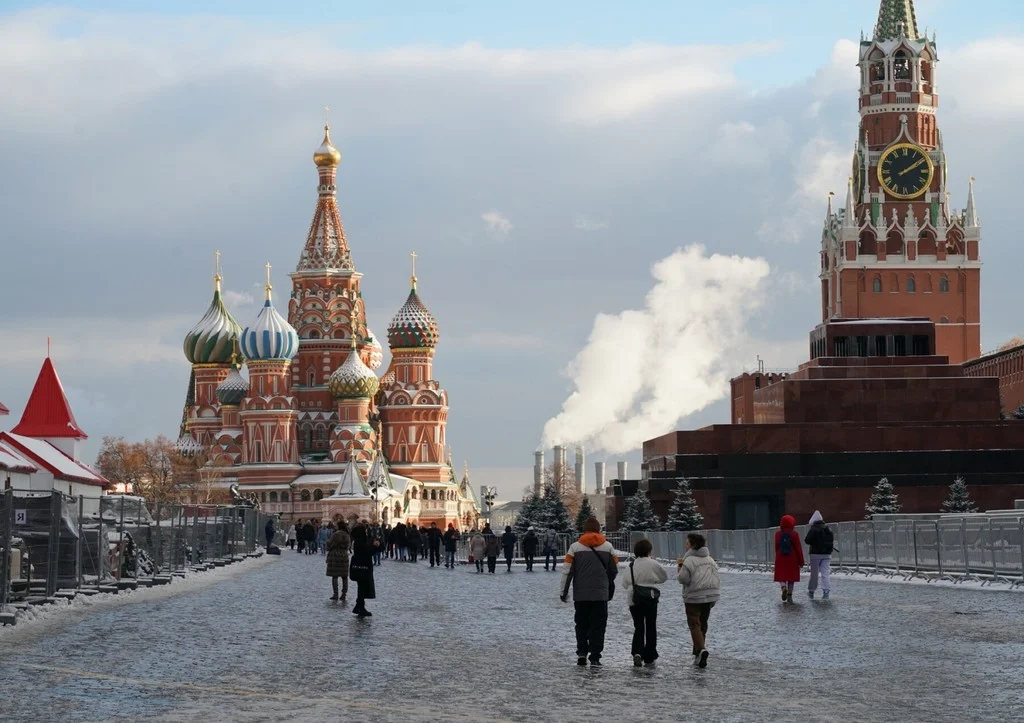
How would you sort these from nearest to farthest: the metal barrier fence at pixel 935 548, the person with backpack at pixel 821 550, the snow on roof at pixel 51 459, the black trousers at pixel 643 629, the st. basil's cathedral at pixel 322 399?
the black trousers at pixel 643 629 < the person with backpack at pixel 821 550 < the metal barrier fence at pixel 935 548 < the snow on roof at pixel 51 459 < the st. basil's cathedral at pixel 322 399

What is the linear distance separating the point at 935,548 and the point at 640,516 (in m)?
38.5

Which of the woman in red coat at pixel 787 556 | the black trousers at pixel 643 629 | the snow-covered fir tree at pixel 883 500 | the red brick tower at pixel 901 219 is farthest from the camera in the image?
the red brick tower at pixel 901 219

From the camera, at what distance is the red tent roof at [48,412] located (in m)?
73.4

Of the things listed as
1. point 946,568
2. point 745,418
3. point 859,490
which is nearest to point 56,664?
point 946,568

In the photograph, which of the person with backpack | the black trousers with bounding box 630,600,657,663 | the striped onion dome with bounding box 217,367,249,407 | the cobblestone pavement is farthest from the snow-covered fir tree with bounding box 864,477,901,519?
the striped onion dome with bounding box 217,367,249,407

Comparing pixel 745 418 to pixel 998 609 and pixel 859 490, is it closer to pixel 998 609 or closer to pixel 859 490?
pixel 859 490

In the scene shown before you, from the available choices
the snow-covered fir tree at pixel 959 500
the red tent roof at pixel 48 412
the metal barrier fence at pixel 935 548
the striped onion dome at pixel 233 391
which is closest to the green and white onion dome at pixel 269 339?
the striped onion dome at pixel 233 391

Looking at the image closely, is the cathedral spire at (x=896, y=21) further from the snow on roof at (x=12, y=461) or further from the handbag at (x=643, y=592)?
the handbag at (x=643, y=592)

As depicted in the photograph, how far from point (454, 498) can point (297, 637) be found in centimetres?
11199

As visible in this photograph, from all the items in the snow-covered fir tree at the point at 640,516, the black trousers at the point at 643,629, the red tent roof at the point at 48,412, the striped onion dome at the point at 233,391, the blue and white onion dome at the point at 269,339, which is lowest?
the black trousers at the point at 643,629

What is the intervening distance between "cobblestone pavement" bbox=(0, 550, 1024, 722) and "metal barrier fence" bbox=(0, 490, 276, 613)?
866 millimetres

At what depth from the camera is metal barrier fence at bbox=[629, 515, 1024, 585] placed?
31438mm

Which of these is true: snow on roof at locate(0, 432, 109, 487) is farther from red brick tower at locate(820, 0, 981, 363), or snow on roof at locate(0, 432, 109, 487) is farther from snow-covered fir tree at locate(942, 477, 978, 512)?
red brick tower at locate(820, 0, 981, 363)

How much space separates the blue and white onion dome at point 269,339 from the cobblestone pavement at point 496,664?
98.6m
